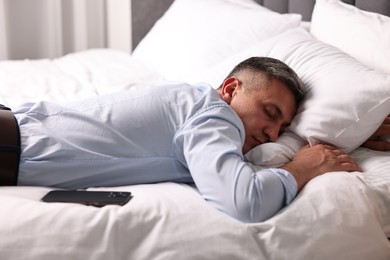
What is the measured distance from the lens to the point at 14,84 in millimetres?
2125

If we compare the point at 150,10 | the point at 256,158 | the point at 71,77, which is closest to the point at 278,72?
the point at 256,158

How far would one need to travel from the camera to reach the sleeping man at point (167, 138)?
1147mm

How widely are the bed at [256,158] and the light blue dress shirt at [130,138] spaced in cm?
4

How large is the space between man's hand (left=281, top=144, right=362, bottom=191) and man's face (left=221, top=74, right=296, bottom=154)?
90 millimetres

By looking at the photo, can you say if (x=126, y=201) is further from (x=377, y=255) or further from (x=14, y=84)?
(x=14, y=84)

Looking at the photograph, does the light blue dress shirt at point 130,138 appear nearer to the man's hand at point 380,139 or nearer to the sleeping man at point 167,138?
the sleeping man at point 167,138

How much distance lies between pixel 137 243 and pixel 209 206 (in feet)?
0.58

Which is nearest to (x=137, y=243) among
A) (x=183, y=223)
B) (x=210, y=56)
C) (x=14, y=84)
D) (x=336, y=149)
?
(x=183, y=223)

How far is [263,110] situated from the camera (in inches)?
52.1

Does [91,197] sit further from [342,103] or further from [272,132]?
[342,103]

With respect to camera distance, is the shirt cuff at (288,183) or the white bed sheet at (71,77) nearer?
the shirt cuff at (288,183)

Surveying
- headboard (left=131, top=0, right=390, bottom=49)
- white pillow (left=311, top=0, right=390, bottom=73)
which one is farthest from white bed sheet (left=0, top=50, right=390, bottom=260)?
headboard (left=131, top=0, right=390, bottom=49)

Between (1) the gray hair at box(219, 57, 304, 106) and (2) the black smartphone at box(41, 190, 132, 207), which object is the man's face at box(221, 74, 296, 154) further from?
(2) the black smartphone at box(41, 190, 132, 207)

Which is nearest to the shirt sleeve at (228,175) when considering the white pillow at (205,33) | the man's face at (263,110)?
the man's face at (263,110)
